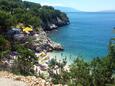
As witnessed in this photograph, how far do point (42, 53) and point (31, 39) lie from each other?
20.6 feet

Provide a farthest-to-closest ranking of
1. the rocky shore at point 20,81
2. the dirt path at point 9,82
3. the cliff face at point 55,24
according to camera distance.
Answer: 1. the cliff face at point 55,24
2. the dirt path at point 9,82
3. the rocky shore at point 20,81

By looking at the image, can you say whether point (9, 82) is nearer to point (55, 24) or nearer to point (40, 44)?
point (40, 44)

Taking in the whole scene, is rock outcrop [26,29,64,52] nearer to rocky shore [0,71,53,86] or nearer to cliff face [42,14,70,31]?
cliff face [42,14,70,31]

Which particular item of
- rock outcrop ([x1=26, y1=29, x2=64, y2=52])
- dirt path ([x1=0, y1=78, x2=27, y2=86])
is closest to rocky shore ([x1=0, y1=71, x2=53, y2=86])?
dirt path ([x1=0, y1=78, x2=27, y2=86])

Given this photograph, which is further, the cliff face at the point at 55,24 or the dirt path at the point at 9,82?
the cliff face at the point at 55,24

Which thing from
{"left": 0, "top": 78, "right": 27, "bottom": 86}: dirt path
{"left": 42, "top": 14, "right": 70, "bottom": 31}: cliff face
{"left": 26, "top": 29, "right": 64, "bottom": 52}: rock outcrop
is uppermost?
{"left": 0, "top": 78, "right": 27, "bottom": 86}: dirt path

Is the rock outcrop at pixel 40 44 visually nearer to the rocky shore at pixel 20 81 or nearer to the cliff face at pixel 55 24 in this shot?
the cliff face at pixel 55 24

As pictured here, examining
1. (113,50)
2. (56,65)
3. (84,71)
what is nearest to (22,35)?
(56,65)

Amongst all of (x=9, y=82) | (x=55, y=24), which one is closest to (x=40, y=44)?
(x=9, y=82)

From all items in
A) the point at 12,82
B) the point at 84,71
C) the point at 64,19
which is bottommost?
the point at 64,19

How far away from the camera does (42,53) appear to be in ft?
192

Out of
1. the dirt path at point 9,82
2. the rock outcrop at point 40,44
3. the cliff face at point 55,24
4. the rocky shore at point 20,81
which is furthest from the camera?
the cliff face at point 55,24

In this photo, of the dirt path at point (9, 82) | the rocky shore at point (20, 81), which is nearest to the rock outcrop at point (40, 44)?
the rocky shore at point (20, 81)

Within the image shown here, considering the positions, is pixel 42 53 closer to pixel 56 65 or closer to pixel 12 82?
pixel 56 65
